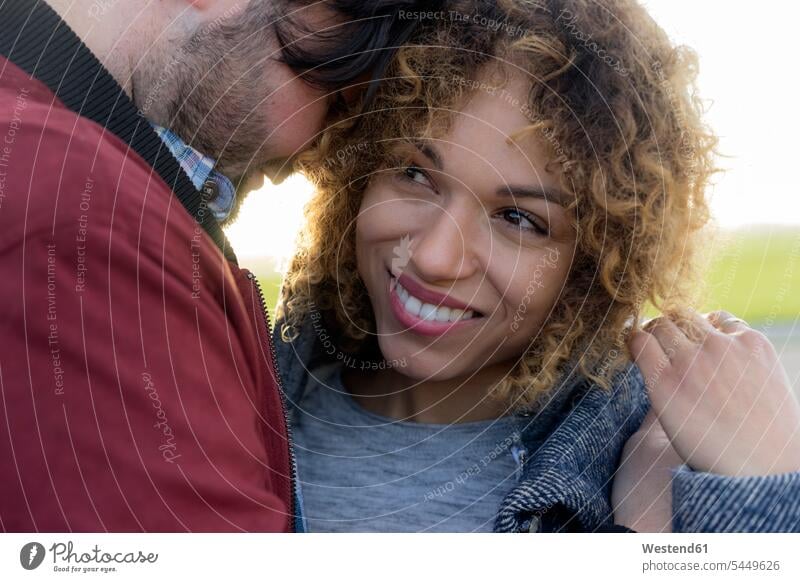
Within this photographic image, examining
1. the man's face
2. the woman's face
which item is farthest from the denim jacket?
the man's face

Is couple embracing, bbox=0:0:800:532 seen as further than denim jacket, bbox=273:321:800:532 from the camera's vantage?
No

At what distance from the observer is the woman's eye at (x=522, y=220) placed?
975 millimetres

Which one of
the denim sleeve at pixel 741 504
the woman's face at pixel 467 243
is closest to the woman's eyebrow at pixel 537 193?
the woman's face at pixel 467 243

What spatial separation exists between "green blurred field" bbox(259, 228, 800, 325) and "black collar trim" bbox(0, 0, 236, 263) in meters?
0.69

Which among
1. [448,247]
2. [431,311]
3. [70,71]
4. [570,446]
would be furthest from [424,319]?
[70,71]

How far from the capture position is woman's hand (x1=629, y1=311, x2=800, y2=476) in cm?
91

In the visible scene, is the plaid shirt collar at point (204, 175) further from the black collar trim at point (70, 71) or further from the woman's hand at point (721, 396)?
the woman's hand at point (721, 396)

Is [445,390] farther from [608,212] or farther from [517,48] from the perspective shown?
[517,48]

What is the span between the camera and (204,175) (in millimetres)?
933

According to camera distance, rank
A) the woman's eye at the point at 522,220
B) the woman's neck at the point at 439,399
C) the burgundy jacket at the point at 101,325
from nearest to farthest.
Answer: the burgundy jacket at the point at 101,325 < the woman's eye at the point at 522,220 < the woman's neck at the point at 439,399

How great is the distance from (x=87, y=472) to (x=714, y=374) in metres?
0.70

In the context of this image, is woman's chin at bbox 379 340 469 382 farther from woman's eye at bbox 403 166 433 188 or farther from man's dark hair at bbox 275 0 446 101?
man's dark hair at bbox 275 0 446 101

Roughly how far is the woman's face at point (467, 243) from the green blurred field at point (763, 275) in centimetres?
23

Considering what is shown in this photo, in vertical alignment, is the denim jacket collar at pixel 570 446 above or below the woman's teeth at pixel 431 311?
below
